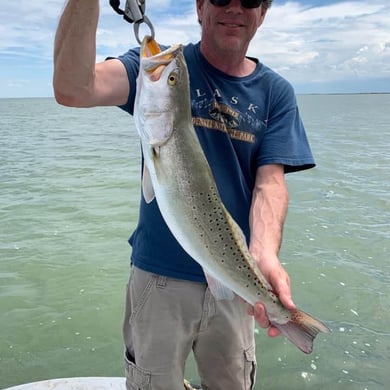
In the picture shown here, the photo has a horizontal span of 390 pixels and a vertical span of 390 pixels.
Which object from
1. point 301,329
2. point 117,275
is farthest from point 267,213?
point 117,275

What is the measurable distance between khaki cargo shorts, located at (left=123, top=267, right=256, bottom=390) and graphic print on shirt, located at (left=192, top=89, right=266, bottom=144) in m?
0.96

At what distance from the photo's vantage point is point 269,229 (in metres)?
2.86

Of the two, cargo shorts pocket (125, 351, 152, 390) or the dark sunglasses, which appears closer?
the dark sunglasses

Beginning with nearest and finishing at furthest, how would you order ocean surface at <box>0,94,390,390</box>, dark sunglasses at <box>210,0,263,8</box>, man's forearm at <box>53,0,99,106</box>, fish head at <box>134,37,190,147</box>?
man's forearm at <box>53,0,99,106</box> < fish head at <box>134,37,190,147</box> < dark sunglasses at <box>210,0,263,8</box> < ocean surface at <box>0,94,390,390</box>

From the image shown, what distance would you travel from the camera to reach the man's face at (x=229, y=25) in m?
2.80

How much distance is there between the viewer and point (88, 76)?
91.7 inches

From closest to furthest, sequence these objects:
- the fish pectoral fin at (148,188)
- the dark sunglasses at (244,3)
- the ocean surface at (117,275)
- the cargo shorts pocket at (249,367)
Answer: the fish pectoral fin at (148,188)
the dark sunglasses at (244,3)
the cargo shorts pocket at (249,367)
the ocean surface at (117,275)

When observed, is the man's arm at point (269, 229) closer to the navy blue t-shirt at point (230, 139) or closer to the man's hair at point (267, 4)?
the navy blue t-shirt at point (230, 139)

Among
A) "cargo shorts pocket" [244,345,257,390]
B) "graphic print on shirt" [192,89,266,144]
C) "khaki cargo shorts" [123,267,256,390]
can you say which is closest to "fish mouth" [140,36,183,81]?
"graphic print on shirt" [192,89,266,144]

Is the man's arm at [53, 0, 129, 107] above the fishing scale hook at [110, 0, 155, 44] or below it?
below

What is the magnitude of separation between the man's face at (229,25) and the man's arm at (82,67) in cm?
61

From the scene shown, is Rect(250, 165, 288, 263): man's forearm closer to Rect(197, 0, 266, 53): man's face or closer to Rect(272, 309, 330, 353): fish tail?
Rect(272, 309, 330, 353): fish tail

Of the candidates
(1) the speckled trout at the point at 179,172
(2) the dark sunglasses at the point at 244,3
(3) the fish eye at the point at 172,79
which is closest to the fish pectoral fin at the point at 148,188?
(1) the speckled trout at the point at 179,172

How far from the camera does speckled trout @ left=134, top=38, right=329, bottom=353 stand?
2203mm
